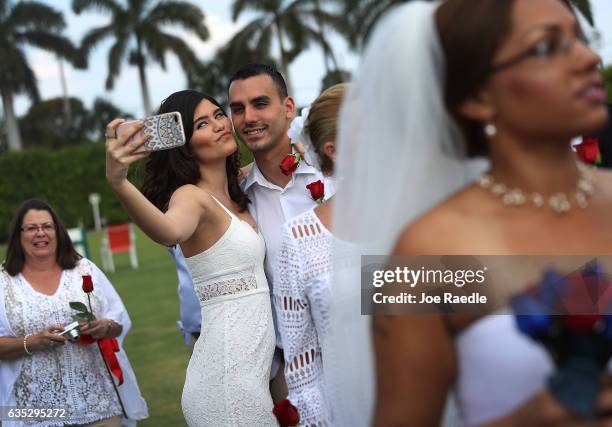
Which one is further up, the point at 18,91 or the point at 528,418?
the point at 18,91

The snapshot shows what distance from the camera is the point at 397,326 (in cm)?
173

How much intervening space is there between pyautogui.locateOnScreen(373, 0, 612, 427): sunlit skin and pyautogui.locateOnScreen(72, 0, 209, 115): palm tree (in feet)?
148

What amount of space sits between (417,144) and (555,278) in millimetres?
587

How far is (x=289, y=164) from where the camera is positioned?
3889mm

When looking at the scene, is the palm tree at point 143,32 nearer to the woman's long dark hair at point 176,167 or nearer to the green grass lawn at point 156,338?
the green grass lawn at point 156,338

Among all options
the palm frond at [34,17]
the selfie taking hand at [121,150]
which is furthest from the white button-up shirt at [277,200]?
the palm frond at [34,17]

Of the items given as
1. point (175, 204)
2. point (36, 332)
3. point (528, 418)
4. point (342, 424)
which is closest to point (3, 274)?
point (36, 332)

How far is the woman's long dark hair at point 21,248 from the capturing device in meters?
5.44

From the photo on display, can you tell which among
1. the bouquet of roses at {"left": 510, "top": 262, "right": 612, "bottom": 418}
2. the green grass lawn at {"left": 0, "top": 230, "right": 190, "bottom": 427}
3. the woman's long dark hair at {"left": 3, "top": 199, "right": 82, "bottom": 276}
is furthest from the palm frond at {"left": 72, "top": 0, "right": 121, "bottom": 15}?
the bouquet of roses at {"left": 510, "top": 262, "right": 612, "bottom": 418}

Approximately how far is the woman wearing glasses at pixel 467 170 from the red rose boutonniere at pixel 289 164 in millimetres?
1872

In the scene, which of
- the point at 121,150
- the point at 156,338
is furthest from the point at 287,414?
the point at 156,338

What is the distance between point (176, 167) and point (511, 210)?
2.32 m

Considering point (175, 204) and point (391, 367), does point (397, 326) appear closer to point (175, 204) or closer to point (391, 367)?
point (391, 367)

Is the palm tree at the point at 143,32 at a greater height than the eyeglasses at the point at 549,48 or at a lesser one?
greater
